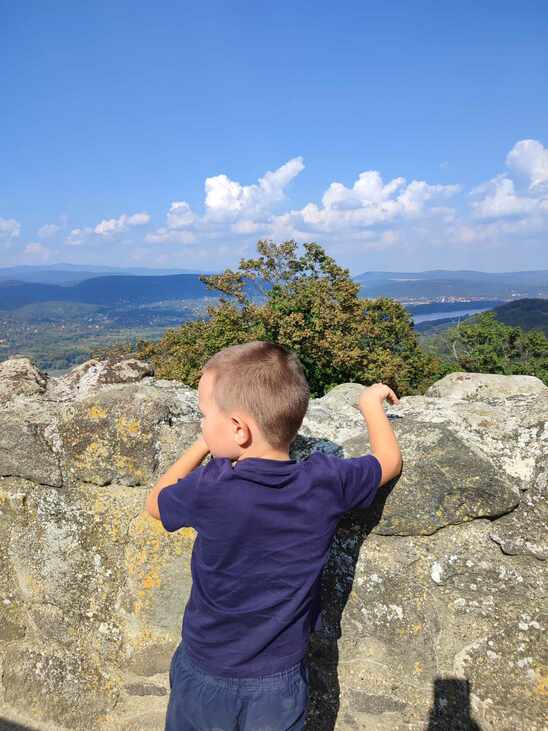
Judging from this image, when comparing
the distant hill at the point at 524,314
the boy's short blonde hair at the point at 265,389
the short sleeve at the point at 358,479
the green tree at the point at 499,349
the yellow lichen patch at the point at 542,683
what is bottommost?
the distant hill at the point at 524,314

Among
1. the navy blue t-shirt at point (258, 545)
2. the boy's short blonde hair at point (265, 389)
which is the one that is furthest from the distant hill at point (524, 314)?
the boy's short blonde hair at point (265, 389)

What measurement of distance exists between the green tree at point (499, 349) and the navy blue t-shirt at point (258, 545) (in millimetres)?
35978

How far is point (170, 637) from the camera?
329 cm

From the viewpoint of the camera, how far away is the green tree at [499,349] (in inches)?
1400

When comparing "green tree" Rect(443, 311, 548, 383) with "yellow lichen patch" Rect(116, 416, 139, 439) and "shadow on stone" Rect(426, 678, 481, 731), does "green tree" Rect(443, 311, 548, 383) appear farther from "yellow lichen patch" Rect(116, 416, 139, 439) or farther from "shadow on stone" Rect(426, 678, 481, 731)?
"yellow lichen patch" Rect(116, 416, 139, 439)

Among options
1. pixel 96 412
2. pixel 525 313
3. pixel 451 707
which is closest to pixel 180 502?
pixel 96 412

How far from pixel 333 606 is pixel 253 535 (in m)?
1.31

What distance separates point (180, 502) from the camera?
218 centimetres

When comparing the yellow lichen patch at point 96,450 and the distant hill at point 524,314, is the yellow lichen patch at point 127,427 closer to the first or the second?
the yellow lichen patch at point 96,450

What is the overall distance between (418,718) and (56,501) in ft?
8.65

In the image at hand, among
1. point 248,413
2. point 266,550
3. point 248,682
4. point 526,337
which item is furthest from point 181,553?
point 526,337

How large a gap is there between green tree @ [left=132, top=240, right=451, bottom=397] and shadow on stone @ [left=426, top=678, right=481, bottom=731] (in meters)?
18.7

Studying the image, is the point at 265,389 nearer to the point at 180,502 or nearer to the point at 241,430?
the point at 241,430

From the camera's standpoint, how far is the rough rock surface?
279 centimetres
